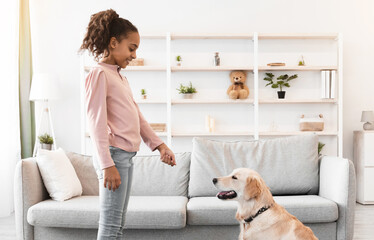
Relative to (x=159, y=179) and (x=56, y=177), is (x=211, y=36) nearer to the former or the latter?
(x=159, y=179)

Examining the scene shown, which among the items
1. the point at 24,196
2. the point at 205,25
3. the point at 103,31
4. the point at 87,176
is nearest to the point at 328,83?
the point at 205,25

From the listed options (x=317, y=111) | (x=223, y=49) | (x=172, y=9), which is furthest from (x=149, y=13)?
(x=317, y=111)

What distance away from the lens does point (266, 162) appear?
3.00m

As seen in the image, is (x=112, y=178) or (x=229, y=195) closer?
(x=112, y=178)

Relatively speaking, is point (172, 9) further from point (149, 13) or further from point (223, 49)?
A: point (223, 49)

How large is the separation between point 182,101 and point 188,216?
2.34 metres

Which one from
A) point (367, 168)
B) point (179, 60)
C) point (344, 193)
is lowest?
point (367, 168)

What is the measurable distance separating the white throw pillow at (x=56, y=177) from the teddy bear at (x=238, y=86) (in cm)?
248

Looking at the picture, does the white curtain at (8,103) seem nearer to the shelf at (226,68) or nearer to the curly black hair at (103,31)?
the shelf at (226,68)

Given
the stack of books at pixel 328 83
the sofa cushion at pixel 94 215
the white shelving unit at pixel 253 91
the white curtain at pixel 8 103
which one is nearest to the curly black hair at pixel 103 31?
the sofa cushion at pixel 94 215

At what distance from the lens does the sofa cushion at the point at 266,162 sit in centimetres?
294

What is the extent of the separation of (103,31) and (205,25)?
3671 mm

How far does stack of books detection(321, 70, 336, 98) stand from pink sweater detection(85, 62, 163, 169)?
3.66 m

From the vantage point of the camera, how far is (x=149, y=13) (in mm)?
5016
